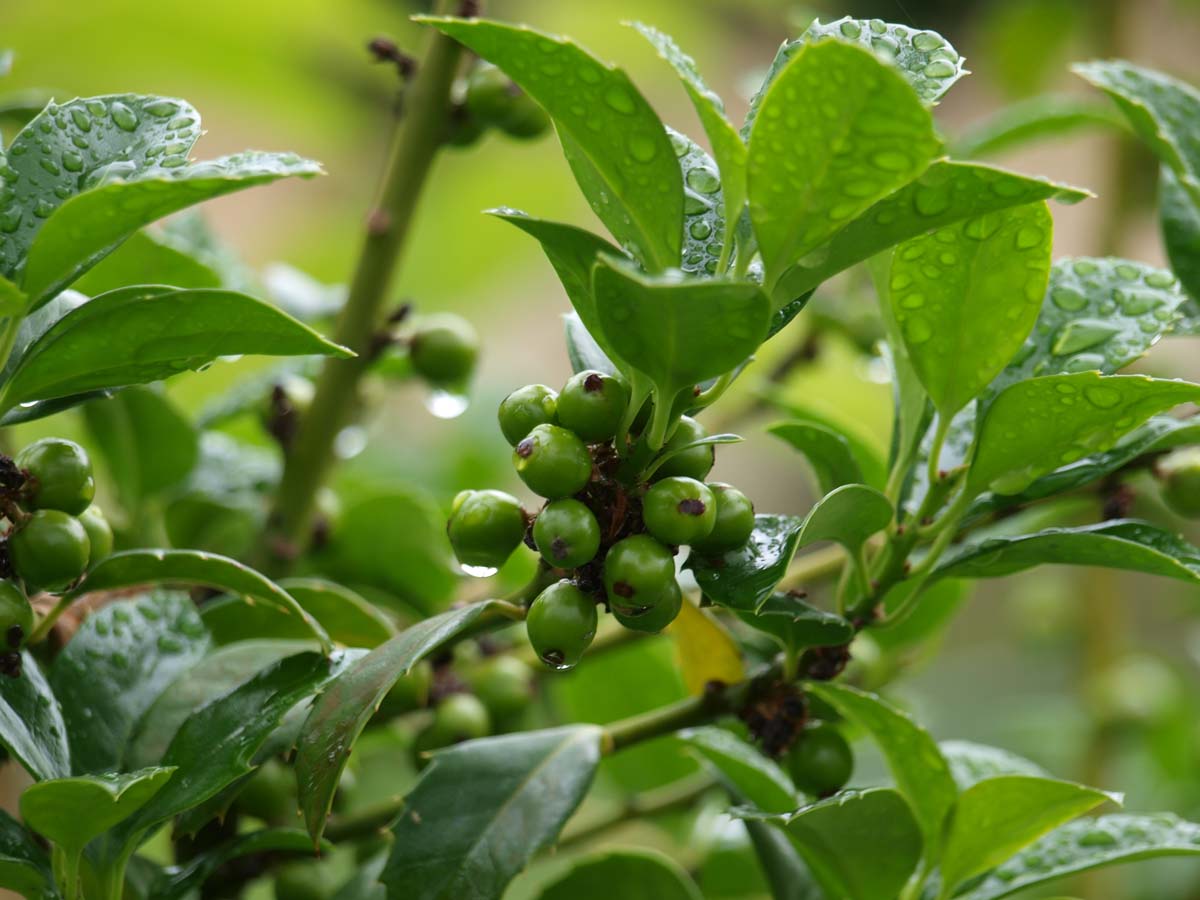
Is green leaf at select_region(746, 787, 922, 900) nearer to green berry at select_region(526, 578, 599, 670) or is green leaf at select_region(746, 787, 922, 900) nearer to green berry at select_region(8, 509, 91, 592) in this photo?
green berry at select_region(526, 578, 599, 670)

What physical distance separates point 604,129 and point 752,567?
9.0 inches

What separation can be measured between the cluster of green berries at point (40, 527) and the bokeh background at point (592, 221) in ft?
1.95

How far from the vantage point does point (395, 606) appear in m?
1.20

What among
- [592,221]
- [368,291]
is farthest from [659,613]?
[592,221]

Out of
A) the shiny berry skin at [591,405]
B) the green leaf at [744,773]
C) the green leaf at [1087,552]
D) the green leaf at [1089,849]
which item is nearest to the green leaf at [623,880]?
the green leaf at [744,773]

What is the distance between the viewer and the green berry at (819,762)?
831 mm

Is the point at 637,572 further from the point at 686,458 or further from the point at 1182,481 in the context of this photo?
→ the point at 1182,481

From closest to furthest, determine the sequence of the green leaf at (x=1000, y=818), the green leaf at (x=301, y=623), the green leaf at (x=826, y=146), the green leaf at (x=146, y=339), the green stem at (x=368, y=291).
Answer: the green leaf at (x=826, y=146) < the green leaf at (x=146, y=339) < the green leaf at (x=1000, y=818) < the green leaf at (x=301, y=623) < the green stem at (x=368, y=291)

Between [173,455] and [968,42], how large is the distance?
2.80 m

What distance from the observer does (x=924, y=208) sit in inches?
23.7

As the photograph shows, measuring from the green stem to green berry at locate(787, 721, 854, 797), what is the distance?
0.46 m

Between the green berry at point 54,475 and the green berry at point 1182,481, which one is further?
the green berry at point 1182,481

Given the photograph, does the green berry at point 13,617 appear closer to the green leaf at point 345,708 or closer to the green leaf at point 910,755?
the green leaf at point 345,708

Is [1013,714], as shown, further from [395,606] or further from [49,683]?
[49,683]
